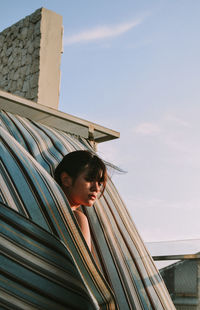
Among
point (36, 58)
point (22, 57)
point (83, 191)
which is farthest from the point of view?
point (22, 57)

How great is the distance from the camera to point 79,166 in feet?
5.82

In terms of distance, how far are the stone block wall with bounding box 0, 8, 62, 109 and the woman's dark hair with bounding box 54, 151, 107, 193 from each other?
16.8 ft

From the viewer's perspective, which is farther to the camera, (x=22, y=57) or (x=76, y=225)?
(x=22, y=57)

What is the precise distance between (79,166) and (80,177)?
0.04 meters

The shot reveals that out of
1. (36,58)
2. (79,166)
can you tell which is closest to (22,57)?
(36,58)

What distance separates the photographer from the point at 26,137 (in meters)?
1.81

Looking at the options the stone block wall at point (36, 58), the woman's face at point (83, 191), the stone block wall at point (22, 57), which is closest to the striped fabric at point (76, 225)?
the woman's face at point (83, 191)

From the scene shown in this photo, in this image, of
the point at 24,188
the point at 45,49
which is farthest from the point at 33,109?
the point at 45,49

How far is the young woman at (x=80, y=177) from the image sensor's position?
173 centimetres

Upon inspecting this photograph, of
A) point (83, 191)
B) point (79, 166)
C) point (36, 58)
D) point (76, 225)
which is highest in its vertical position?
point (36, 58)

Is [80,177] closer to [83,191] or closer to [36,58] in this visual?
[83,191]

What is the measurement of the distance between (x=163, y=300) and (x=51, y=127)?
3.12ft

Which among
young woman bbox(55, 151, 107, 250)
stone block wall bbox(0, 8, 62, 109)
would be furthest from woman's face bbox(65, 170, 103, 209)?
stone block wall bbox(0, 8, 62, 109)

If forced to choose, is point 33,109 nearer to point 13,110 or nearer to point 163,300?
point 13,110
